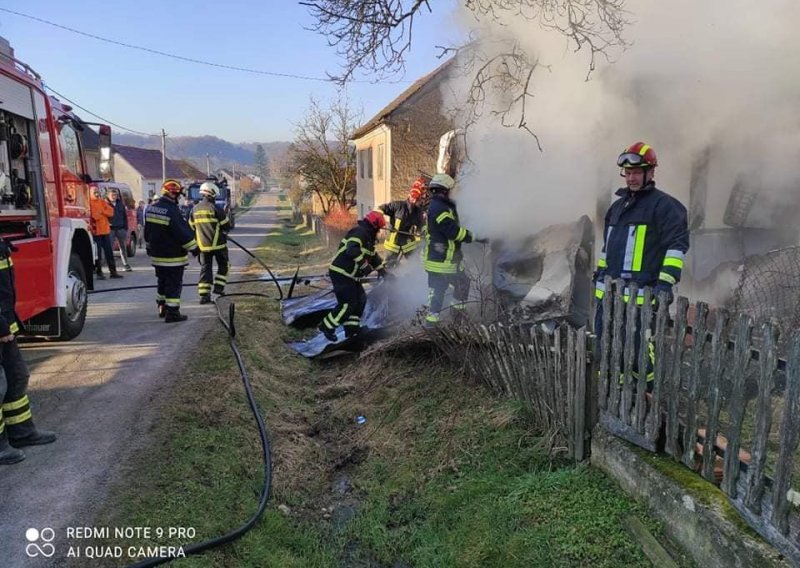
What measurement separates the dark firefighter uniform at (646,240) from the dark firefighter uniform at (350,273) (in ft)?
9.66

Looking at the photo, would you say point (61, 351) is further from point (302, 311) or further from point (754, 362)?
point (754, 362)

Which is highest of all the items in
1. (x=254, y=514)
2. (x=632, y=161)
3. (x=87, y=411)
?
(x=632, y=161)

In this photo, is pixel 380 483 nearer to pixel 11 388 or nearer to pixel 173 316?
pixel 11 388

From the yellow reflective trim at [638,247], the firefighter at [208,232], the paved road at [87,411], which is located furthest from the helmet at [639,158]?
the firefighter at [208,232]

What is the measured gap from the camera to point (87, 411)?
4.35m

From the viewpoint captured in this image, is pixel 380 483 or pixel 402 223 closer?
pixel 380 483

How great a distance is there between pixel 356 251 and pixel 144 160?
5889cm

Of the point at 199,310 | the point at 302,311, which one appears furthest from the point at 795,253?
the point at 199,310

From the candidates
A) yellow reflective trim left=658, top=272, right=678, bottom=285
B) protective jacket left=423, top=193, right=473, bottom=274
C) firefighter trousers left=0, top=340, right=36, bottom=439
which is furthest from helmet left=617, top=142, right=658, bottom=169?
firefighter trousers left=0, top=340, right=36, bottom=439

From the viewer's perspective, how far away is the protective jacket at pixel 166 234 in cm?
702

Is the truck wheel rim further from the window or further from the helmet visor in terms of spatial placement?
the window

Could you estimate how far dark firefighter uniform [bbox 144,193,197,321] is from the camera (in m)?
7.02

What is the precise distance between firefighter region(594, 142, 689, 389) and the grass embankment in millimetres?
1084

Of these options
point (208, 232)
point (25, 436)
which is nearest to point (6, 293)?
point (25, 436)
